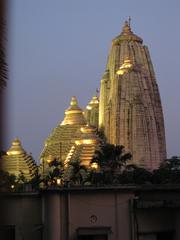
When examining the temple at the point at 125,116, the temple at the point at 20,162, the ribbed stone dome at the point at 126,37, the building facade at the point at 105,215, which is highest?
the ribbed stone dome at the point at 126,37

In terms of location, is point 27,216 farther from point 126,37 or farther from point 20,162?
point 126,37

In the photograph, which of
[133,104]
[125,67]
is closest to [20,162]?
[133,104]

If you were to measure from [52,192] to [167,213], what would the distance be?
3.21m

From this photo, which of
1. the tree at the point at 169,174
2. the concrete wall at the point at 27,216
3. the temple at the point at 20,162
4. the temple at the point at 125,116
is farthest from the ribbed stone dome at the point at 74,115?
the concrete wall at the point at 27,216

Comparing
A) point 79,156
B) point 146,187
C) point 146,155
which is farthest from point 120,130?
point 146,187

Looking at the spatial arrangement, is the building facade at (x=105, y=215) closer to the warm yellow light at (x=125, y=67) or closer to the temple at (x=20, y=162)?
the temple at (x=20, y=162)

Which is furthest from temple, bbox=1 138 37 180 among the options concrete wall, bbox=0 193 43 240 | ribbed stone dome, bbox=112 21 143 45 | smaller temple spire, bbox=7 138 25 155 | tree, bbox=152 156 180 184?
concrete wall, bbox=0 193 43 240

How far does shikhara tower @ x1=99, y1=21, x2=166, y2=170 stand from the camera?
75188 mm

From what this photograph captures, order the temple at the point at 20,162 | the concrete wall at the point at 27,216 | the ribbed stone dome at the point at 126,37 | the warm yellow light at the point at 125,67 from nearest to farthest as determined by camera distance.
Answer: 1. the concrete wall at the point at 27,216
2. the temple at the point at 20,162
3. the warm yellow light at the point at 125,67
4. the ribbed stone dome at the point at 126,37

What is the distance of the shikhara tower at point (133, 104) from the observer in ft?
247

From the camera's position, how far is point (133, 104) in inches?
2995

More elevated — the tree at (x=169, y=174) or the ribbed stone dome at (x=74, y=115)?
the ribbed stone dome at (x=74, y=115)

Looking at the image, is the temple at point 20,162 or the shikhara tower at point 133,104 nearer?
the temple at point 20,162

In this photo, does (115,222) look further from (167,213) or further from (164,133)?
(164,133)
